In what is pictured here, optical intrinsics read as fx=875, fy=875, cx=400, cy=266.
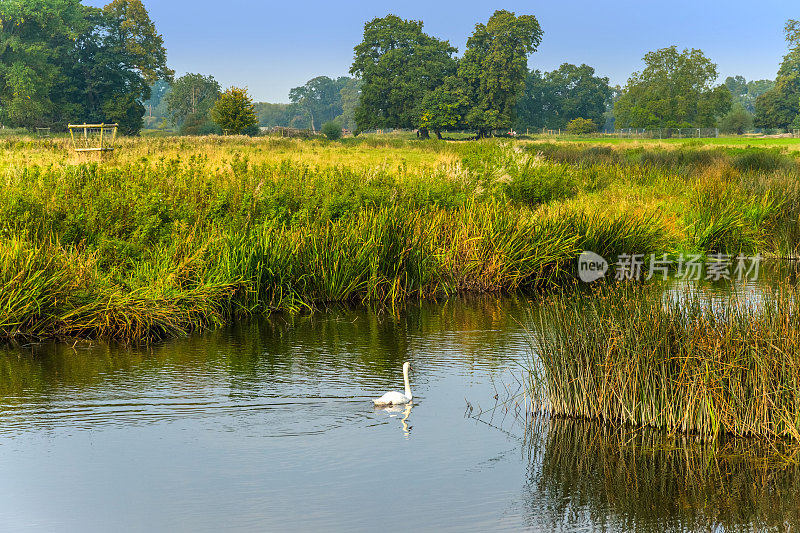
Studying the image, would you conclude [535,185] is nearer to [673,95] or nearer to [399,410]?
[399,410]

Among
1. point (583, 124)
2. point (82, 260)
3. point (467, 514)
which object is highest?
Result: point (583, 124)

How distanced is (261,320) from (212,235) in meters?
1.55

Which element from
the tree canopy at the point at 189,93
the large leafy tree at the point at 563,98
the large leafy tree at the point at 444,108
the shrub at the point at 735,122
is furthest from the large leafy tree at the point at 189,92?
the shrub at the point at 735,122

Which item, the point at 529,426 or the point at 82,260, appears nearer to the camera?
the point at 529,426

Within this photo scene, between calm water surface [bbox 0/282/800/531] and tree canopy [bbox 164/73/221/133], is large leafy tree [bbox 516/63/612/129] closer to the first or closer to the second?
tree canopy [bbox 164/73/221/133]

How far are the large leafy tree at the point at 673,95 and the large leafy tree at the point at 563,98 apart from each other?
7.56 meters

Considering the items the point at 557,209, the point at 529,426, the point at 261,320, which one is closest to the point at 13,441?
the point at 529,426

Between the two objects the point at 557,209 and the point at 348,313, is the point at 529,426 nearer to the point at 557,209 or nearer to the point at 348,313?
the point at 348,313

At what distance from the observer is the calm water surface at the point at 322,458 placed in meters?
5.81

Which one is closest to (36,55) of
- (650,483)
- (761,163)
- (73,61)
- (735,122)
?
(73,61)

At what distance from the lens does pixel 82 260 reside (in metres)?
11.4

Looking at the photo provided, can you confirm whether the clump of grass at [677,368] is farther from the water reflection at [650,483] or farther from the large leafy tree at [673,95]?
the large leafy tree at [673,95]

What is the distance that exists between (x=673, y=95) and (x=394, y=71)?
3852cm

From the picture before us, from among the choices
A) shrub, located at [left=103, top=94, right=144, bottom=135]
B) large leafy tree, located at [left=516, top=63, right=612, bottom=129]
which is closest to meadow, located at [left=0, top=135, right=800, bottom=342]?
shrub, located at [left=103, top=94, right=144, bottom=135]
